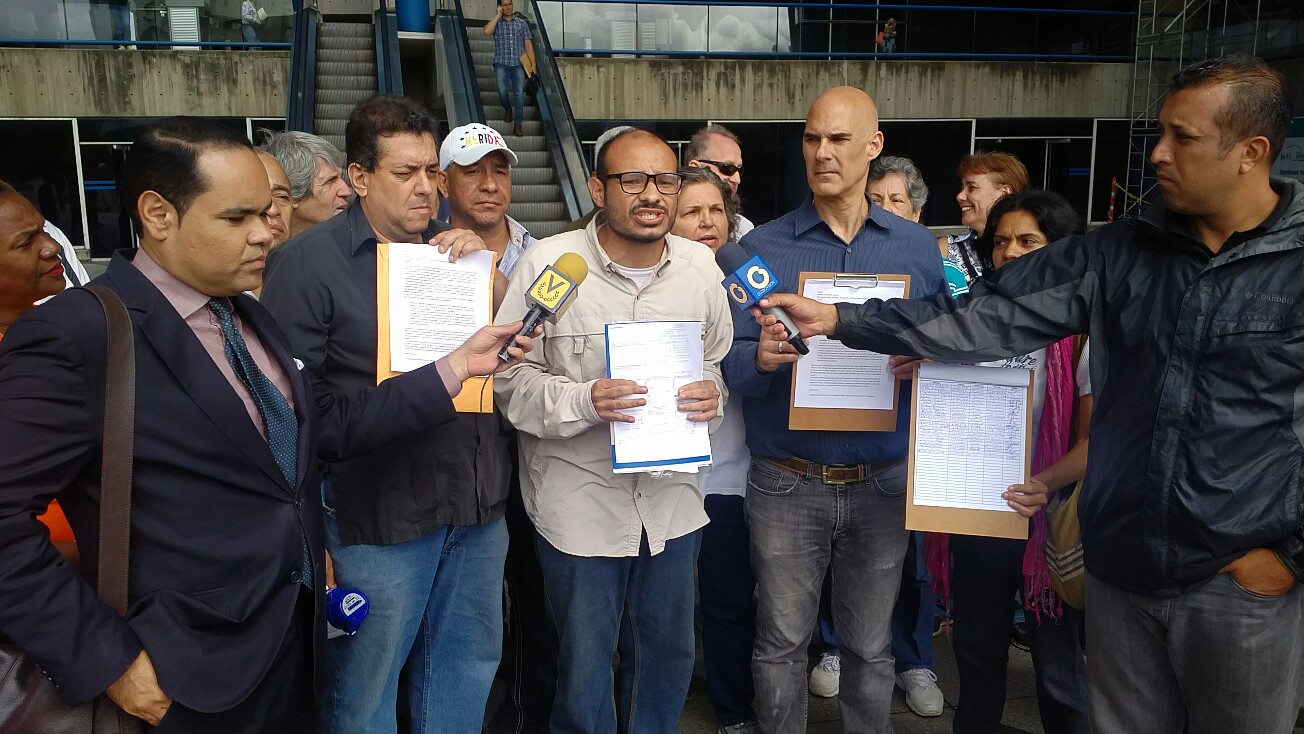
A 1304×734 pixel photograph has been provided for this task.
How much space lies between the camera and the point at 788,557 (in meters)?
2.95

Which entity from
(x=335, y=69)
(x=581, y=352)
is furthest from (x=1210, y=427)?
(x=335, y=69)

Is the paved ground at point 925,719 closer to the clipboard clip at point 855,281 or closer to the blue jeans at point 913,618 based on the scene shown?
the blue jeans at point 913,618

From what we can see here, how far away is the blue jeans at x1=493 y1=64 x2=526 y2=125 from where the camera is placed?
35.1ft

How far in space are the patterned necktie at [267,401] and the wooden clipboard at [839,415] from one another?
149 cm

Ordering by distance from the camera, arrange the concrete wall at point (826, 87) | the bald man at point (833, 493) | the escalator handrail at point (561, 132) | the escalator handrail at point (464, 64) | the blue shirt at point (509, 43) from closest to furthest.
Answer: the bald man at point (833, 493) < the escalator handrail at point (561, 132) < the escalator handrail at point (464, 64) < the blue shirt at point (509, 43) < the concrete wall at point (826, 87)

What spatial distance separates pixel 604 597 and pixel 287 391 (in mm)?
1155

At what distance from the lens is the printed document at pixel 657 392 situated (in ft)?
8.32

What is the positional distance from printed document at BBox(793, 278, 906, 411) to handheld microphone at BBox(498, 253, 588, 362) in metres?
0.86

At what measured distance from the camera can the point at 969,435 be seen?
9.05 ft

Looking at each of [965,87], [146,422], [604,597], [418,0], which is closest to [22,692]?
[146,422]

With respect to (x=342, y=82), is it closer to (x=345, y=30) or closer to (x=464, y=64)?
(x=345, y=30)

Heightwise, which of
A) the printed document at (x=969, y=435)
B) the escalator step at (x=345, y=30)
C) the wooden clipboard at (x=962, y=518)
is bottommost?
the wooden clipboard at (x=962, y=518)

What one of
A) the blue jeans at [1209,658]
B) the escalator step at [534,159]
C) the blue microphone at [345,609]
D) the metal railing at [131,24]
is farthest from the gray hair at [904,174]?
the metal railing at [131,24]

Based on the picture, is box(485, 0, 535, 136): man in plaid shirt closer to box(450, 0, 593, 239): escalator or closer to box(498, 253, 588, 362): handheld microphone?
box(450, 0, 593, 239): escalator
